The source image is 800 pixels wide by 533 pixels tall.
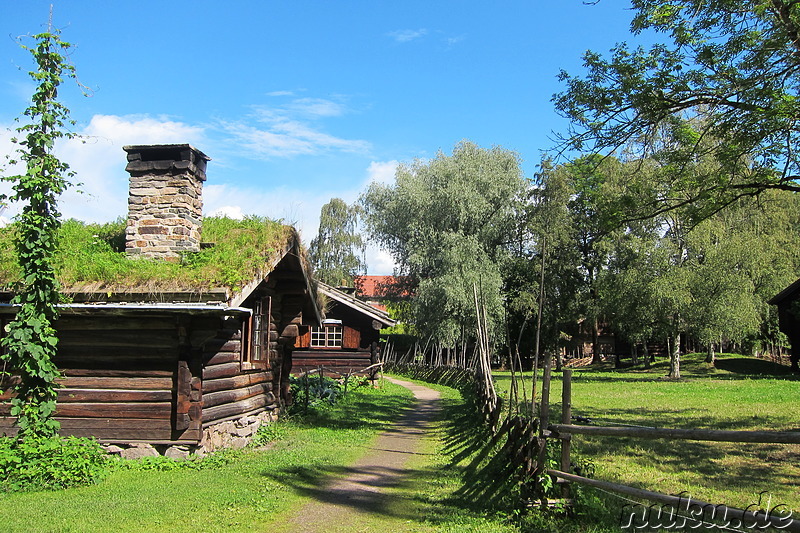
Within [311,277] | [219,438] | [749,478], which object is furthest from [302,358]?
[749,478]

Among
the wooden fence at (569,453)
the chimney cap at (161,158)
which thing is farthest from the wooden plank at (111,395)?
the wooden fence at (569,453)

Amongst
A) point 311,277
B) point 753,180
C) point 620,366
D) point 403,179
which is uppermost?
point 403,179

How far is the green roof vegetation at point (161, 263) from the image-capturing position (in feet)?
32.6

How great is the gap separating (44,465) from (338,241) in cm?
4043

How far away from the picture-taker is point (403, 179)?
40750 mm

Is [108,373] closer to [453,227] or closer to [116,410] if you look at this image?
[116,410]

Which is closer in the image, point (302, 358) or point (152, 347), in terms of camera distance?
point (152, 347)

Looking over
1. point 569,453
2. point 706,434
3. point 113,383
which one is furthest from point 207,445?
point 706,434

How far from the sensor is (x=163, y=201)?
11875 mm

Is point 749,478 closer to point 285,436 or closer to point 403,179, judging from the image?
point 285,436

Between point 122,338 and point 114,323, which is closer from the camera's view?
point 114,323

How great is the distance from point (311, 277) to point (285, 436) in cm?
364

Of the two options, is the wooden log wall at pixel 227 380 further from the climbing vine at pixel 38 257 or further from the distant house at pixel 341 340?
the distant house at pixel 341 340

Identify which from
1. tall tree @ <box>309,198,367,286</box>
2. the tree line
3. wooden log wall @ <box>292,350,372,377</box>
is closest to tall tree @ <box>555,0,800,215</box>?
the tree line
